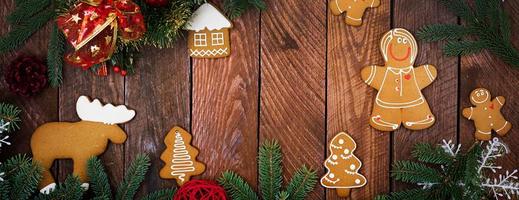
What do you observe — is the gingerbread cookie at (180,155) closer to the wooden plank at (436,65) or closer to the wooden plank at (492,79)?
the wooden plank at (436,65)

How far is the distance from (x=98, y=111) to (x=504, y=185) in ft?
3.00

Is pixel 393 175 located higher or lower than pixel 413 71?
lower

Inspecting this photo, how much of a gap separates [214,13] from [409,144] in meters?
0.53

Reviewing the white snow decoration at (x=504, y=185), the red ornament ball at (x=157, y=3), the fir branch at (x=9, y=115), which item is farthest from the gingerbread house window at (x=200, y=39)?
the white snow decoration at (x=504, y=185)

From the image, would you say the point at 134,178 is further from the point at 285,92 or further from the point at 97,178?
the point at 285,92

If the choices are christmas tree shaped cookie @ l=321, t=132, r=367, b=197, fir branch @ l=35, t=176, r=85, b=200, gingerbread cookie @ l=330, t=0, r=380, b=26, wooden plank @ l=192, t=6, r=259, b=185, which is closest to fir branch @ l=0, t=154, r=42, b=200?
fir branch @ l=35, t=176, r=85, b=200

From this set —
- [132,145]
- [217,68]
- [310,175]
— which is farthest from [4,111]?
[310,175]

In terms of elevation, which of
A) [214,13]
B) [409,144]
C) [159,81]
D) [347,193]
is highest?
[214,13]

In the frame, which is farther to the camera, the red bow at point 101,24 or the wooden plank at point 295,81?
the wooden plank at point 295,81

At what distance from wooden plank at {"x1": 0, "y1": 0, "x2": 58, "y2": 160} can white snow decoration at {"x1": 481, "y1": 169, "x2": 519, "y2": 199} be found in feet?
3.25

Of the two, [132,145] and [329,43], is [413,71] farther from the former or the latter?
[132,145]

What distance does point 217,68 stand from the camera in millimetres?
1252

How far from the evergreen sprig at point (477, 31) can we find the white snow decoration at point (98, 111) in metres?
0.69

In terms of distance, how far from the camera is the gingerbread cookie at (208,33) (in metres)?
1.22
